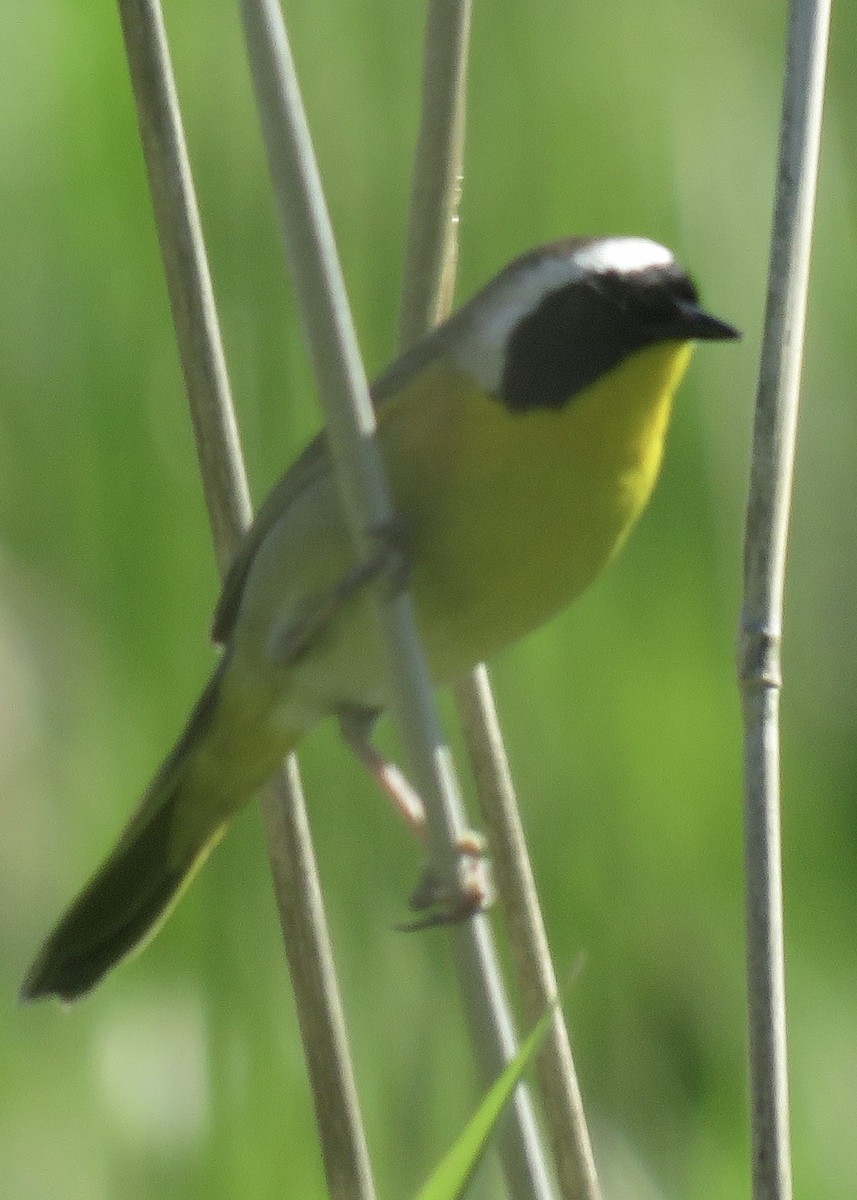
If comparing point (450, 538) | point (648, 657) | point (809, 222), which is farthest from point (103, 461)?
point (809, 222)

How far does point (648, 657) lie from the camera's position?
2.02m

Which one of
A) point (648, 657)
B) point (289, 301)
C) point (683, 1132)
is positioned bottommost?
point (683, 1132)

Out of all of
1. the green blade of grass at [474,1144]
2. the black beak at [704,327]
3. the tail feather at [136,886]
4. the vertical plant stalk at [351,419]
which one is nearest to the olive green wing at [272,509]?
the tail feather at [136,886]

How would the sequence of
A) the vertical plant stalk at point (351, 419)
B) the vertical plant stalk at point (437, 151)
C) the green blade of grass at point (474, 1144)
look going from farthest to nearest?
the vertical plant stalk at point (437, 151) → the vertical plant stalk at point (351, 419) → the green blade of grass at point (474, 1144)

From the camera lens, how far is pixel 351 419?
4.40 feet

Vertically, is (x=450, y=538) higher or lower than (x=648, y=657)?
higher

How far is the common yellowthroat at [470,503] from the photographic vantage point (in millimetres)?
1707

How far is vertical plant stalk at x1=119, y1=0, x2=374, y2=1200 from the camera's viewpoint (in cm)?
166

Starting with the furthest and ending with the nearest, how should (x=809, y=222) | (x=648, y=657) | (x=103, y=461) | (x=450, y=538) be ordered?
(x=648, y=657)
(x=103, y=461)
(x=450, y=538)
(x=809, y=222)

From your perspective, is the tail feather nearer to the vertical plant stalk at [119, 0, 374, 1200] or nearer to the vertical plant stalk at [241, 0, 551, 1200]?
the vertical plant stalk at [119, 0, 374, 1200]

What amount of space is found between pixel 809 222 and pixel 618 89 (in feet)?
2.17

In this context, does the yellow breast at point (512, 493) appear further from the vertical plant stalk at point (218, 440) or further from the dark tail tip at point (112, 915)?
the dark tail tip at point (112, 915)

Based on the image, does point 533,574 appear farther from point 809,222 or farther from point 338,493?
point 809,222

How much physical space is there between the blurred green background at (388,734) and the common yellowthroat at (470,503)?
92 mm
